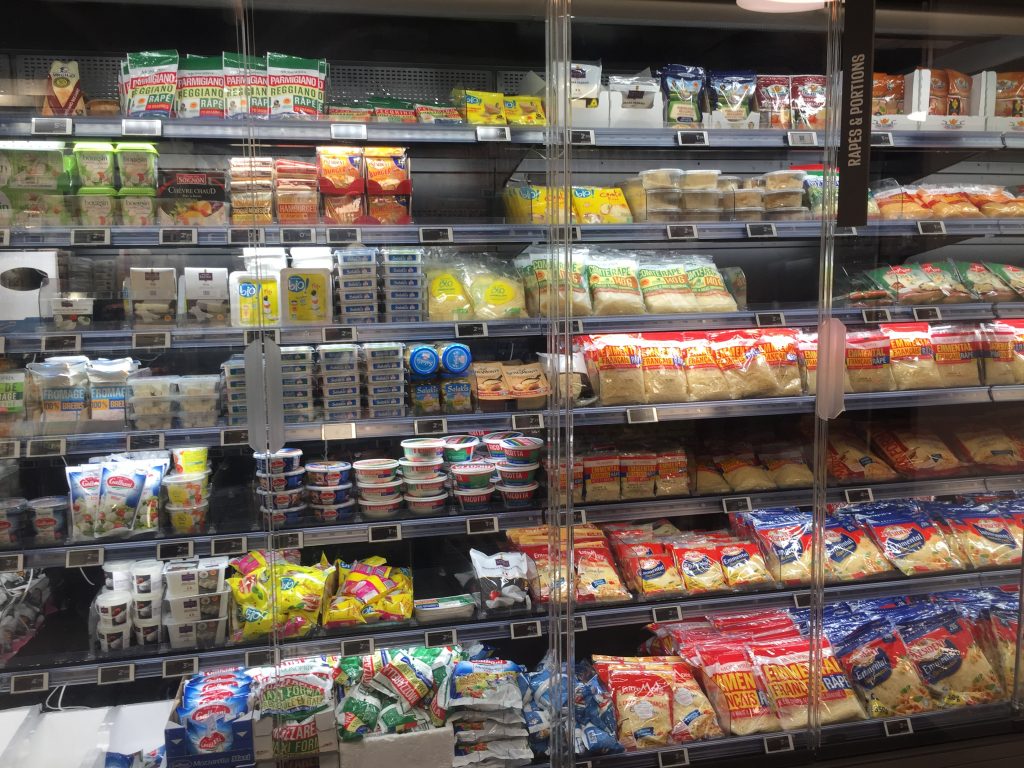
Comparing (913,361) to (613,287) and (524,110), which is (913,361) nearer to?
(613,287)

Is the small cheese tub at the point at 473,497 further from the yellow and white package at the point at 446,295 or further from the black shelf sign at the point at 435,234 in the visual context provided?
the black shelf sign at the point at 435,234

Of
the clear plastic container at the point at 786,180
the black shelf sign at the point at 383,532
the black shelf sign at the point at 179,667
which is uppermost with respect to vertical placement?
the clear plastic container at the point at 786,180

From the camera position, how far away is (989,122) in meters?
2.66

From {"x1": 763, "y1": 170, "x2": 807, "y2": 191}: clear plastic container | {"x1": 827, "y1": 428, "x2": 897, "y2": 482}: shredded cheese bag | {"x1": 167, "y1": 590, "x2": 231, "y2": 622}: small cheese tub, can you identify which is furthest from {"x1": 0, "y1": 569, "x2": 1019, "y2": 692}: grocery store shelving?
{"x1": 763, "y1": 170, "x2": 807, "y2": 191}: clear plastic container

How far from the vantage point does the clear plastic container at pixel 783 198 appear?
2.72m

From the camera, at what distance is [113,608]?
224 cm

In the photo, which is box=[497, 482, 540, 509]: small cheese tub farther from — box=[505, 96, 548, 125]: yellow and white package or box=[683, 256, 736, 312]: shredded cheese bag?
box=[505, 96, 548, 125]: yellow and white package

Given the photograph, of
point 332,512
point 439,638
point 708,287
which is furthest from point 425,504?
point 708,287

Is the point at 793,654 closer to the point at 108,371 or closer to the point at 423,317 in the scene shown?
the point at 423,317

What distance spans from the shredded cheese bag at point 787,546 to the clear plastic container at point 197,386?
1.89 m

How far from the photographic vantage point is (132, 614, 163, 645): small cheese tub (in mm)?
2271

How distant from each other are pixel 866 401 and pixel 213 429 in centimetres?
210

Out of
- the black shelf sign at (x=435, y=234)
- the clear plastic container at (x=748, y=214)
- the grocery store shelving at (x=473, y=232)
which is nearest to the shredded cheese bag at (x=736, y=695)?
the grocery store shelving at (x=473, y=232)

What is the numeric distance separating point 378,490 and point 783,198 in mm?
1723
